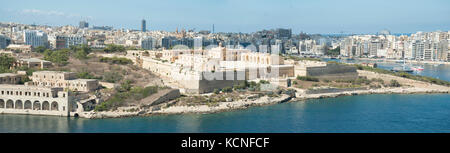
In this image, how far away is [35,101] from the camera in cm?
758

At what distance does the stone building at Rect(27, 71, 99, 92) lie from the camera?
28.1 feet

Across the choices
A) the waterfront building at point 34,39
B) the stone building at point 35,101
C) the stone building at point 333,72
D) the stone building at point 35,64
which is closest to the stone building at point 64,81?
the stone building at point 35,101

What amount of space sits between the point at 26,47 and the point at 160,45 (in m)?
8.01

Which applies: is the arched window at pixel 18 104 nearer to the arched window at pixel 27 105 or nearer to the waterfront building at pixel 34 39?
the arched window at pixel 27 105

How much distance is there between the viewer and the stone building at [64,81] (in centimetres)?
855

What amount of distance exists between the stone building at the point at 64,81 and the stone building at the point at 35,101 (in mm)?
905

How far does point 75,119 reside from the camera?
7148 millimetres

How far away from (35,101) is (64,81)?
124 centimetres

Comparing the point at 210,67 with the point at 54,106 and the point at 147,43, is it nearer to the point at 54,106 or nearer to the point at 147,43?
the point at 54,106

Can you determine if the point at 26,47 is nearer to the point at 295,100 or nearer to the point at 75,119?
the point at 75,119
